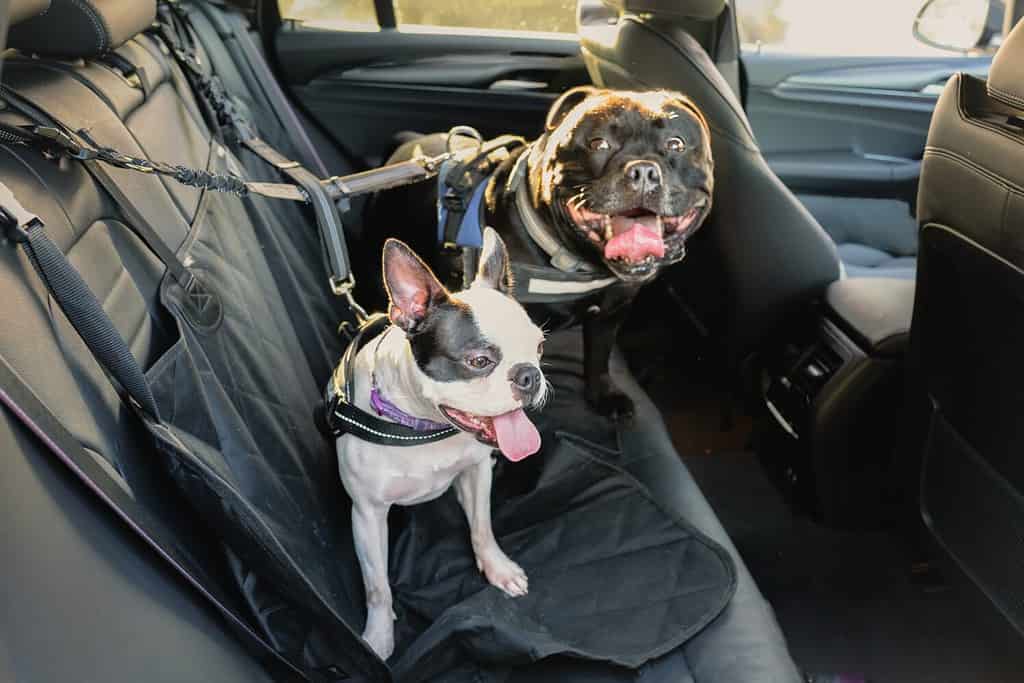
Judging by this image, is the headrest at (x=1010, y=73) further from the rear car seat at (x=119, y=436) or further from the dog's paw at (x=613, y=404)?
the dog's paw at (x=613, y=404)

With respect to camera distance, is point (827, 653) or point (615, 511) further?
point (827, 653)

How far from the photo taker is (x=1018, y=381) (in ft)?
4.87

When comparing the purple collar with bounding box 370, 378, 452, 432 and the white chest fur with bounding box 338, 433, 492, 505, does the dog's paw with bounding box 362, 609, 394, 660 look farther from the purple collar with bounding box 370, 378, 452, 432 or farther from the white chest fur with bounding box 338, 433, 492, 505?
the purple collar with bounding box 370, 378, 452, 432

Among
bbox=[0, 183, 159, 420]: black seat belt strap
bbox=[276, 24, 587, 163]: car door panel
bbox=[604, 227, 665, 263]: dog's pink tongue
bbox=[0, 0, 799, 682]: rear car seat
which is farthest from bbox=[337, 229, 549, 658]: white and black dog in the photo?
bbox=[276, 24, 587, 163]: car door panel

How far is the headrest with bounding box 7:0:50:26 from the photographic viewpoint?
1.21 meters

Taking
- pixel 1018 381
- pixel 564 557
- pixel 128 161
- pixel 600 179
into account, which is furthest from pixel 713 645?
pixel 128 161

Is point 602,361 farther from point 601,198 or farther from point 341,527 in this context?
point 341,527

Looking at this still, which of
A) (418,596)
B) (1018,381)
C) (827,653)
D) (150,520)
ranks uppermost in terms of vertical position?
(150,520)

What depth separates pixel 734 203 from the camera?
88.0 inches

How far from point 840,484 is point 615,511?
68 cm

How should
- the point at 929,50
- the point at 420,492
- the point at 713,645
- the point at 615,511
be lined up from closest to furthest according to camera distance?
the point at 713,645, the point at 420,492, the point at 615,511, the point at 929,50

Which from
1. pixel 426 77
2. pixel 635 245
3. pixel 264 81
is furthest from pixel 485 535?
pixel 426 77

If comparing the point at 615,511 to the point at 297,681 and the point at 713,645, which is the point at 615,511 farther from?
the point at 297,681

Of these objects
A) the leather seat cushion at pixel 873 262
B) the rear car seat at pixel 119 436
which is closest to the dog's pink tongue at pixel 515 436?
the rear car seat at pixel 119 436
